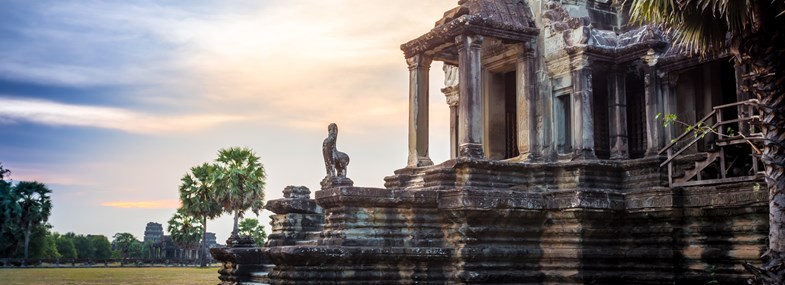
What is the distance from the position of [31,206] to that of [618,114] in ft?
184

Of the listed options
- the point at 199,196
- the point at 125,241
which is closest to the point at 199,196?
the point at 199,196

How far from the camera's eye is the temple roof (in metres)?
16.4

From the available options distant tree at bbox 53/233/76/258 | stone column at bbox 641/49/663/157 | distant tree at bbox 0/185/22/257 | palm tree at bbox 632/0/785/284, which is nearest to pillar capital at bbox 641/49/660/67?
stone column at bbox 641/49/663/157

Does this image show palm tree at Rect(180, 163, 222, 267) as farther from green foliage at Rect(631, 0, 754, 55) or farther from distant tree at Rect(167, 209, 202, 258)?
green foliage at Rect(631, 0, 754, 55)

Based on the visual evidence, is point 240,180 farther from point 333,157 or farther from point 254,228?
point 254,228

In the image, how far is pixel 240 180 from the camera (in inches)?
1780

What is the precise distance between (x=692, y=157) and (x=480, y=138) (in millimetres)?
3925

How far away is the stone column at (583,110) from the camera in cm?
1658

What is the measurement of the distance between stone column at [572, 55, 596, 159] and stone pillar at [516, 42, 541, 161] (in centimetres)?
93

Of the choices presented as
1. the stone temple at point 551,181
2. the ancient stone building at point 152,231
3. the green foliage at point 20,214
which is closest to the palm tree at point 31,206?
the green foliage at point 20,214

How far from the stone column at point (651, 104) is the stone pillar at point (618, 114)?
52 cm

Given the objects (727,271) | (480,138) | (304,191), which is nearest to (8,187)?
(304,191)

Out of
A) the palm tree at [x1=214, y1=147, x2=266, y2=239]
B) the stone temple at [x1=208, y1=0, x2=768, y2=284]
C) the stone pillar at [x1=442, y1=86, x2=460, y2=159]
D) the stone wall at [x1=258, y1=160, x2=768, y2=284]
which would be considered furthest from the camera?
the palm tree at [x1=214, y1=147, x2=266, y2=239]

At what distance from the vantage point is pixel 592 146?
16625 millimetres
